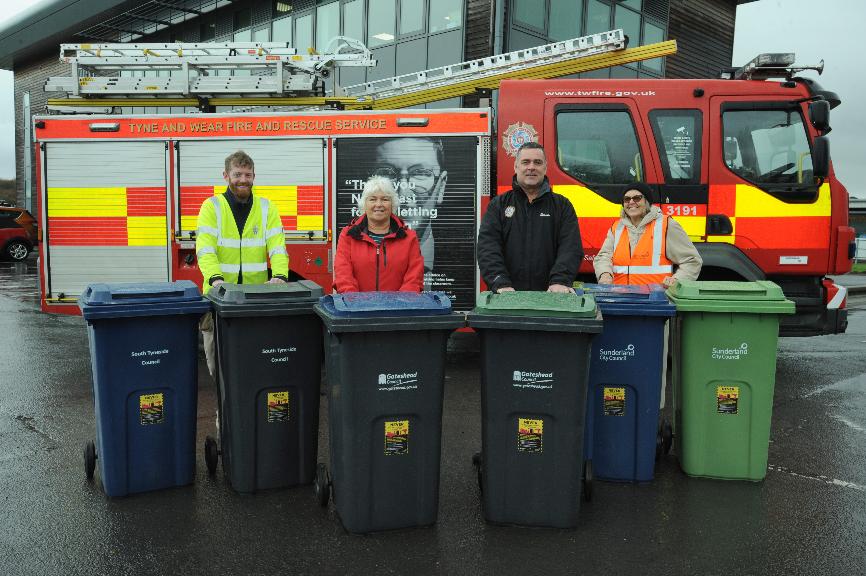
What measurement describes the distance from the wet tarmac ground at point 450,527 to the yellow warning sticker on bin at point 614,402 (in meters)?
0.43

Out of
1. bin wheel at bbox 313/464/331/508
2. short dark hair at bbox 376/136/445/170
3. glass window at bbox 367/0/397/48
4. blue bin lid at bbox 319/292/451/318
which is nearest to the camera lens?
blue bin lid at bbox 319/292/451/318

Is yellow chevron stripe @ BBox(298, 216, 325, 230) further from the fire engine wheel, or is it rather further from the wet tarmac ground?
the fire engine wheel

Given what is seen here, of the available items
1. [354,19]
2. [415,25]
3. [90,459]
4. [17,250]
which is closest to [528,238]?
[90,459]

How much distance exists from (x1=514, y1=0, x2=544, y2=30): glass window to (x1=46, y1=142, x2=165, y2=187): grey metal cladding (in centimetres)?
883

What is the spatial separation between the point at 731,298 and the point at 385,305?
6.51 ft

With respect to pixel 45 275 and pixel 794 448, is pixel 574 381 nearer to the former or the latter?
pixel 794 448

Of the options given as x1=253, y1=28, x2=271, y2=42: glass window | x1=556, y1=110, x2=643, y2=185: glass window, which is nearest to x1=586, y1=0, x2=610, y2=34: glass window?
x1=253, y1=28, x2=271, y2=42: glass window

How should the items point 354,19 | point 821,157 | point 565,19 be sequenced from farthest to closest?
point 354,19, point 565,19, point 821,157

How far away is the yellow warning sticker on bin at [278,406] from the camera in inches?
146

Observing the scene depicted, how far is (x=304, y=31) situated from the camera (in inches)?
652

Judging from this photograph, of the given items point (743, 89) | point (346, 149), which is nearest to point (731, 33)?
point (743, 89)

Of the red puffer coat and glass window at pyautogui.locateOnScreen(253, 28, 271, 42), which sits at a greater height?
glass window at pyautogui.locateOnScreen(253, 28, 271, 42)

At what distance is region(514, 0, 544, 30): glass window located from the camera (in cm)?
1343

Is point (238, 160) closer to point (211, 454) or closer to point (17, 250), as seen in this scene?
point (211, 454)
